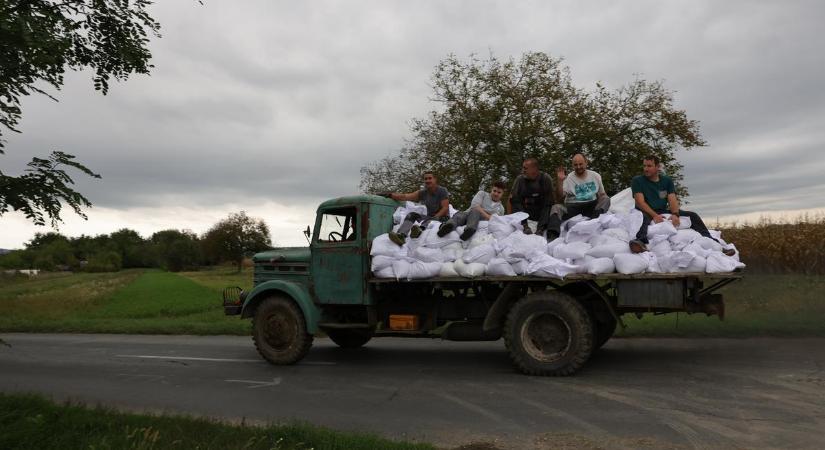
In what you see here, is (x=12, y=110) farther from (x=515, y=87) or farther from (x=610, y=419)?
(x=515, y=87)

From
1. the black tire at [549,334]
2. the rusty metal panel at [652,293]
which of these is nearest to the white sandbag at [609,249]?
the rusty metal panel at [652,293]

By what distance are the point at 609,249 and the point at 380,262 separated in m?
3.20

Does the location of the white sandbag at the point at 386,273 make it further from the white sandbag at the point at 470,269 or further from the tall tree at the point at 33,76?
the tall tree at the point at 33,76

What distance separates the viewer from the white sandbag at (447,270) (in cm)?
840

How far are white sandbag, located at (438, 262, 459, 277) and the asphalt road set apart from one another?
1368mm

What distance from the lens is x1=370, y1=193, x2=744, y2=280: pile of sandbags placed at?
293 inches

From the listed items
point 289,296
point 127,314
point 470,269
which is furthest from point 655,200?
point 127,314

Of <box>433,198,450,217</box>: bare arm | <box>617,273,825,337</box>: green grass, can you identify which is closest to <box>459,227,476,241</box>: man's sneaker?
Result: <box>433,198,450,217</box>: bare arm

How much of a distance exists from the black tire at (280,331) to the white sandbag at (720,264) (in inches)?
224

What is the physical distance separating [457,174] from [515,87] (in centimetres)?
411

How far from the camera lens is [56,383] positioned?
28.2 feet

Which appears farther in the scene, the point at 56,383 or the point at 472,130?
the point at 472,130

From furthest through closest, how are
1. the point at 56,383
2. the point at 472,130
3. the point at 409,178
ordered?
the point at 409,178, the point at 472,130, the point at 56,383

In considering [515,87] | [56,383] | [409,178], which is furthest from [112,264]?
[56,383]
